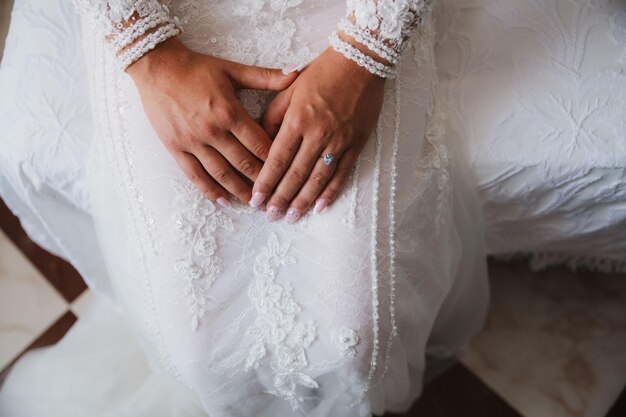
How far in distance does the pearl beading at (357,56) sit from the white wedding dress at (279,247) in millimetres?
50

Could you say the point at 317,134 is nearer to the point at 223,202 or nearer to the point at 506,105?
the point at 223,202

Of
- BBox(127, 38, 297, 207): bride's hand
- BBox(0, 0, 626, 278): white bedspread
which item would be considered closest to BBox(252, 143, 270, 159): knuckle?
BBox(127, 38, 297, 207): bride's hand

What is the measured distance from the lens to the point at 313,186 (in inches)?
27.5

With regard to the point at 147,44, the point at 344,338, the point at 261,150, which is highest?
the point at 147,44

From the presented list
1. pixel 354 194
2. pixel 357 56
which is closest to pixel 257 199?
pixel 354 194

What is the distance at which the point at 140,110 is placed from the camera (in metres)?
0.73

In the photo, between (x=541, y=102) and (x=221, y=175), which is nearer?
(x=221, y=175)

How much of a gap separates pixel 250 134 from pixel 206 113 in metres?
0.06

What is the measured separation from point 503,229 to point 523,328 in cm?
40

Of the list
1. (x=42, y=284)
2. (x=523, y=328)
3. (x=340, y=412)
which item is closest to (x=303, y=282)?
(x=340, y=412)

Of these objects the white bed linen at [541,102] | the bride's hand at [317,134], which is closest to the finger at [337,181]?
the bride's hand at [317,134]

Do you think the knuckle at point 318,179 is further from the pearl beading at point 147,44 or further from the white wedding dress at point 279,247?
the pearl beading at point 147,44

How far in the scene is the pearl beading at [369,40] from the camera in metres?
0.70

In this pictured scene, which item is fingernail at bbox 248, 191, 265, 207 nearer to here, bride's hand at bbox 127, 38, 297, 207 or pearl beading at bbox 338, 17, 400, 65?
bride's hand at bbox 127, 38, 297, 207
